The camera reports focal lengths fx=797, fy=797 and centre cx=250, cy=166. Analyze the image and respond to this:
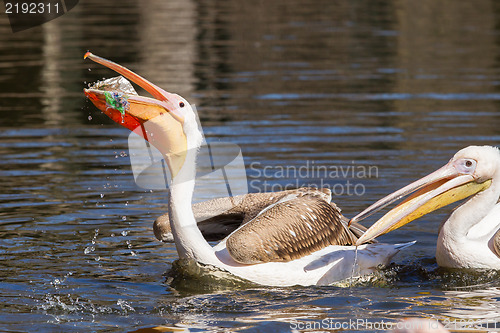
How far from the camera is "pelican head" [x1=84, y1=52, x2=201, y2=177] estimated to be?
5152 millimetres

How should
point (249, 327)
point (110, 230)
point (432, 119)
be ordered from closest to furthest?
point (249, 327) → point (110, 230) → point (432, 119)

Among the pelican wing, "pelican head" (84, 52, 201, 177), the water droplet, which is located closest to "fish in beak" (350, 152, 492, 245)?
the pelican wing

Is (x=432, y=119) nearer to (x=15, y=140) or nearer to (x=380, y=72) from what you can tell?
(x=380, y=72)

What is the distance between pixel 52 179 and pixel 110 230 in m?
1.79

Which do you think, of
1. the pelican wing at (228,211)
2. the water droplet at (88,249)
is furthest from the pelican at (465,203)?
the water droplet at (88,249)

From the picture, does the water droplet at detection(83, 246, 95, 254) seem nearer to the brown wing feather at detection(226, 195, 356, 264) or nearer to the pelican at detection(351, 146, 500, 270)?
the brown wing feather at detection(226, 195, 356, 264)

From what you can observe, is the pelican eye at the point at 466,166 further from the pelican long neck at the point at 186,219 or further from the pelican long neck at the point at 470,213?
the pelican long neck at the point at 186,219

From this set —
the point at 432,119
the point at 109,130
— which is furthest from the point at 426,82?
the point at 109,130

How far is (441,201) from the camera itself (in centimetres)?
572

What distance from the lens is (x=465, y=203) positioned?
5.75 m

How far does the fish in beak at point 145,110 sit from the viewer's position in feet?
16.8

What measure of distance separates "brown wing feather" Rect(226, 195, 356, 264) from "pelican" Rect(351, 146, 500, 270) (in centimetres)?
53

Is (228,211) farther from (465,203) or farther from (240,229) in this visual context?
(465,203)

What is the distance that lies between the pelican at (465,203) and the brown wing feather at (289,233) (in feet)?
1.73
